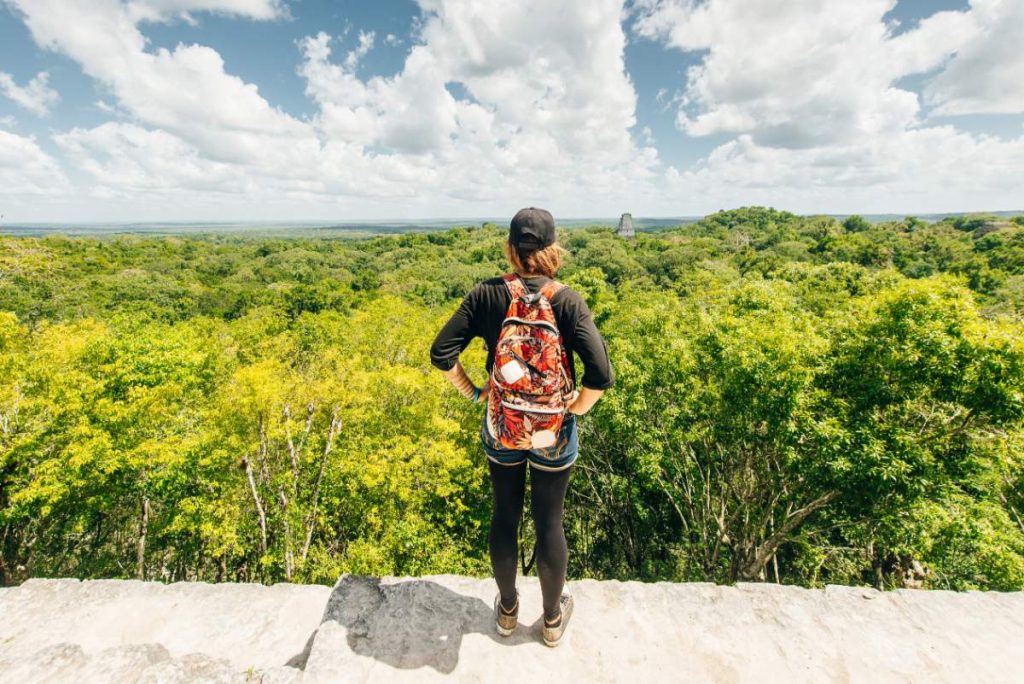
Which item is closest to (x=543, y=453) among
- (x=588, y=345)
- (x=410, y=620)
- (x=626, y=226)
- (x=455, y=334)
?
(x=588, y=345)

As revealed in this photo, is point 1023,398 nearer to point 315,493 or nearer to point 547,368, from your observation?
point 547,368

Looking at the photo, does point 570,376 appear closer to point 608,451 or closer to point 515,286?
point 515,286

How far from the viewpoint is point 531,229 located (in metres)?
2.13

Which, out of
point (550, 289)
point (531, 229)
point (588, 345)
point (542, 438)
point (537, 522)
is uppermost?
point (531, 229)

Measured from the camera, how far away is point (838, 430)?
7312 millimetres

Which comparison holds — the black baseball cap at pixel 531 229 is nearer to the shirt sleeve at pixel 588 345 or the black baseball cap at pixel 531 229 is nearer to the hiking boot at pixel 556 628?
the shirt sleeve at pixel 588 345

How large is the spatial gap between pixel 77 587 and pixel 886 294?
12.6m

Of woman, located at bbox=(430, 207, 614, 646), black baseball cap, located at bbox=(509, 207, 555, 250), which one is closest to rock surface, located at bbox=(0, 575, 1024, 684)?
woman, located at bbox=(430, 207, 614, 646)

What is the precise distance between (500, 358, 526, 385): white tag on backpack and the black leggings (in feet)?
1.78

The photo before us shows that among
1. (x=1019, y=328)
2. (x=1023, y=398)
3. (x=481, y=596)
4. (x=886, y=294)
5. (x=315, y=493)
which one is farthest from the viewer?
(x=315, y=493)

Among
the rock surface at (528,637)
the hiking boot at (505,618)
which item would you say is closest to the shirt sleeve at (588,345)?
the hiking boot at (505,618)

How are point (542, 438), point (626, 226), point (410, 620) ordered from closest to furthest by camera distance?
point (542, 438) → point (410, 620) → point (626, 226)

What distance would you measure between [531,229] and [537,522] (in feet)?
5.32

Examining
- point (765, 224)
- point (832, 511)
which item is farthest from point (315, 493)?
point (765, 224)
